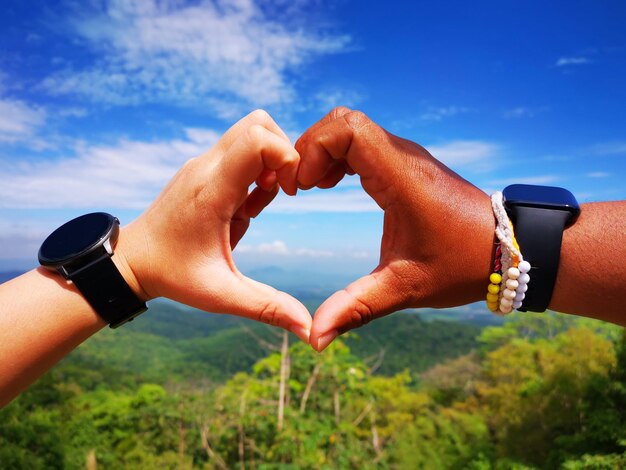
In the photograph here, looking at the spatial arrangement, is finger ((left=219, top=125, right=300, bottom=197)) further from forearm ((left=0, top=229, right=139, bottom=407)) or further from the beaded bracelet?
the beaded bracelet

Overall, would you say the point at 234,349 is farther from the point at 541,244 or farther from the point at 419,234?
the point at 541,244

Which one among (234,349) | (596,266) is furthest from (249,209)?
(234,349)

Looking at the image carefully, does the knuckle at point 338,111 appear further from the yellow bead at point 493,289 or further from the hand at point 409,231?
the yellow bead at point 493,289

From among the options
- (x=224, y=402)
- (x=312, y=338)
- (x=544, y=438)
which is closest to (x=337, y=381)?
(x=224, y=402)

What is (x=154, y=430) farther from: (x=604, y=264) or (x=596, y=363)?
(x=604, y=264)

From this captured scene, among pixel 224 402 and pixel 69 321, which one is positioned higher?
pixel 69 321

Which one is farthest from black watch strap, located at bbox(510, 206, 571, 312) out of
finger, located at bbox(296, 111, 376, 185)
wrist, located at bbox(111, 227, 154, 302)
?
wrist, located at bbox(111, 227, 154, 302)
